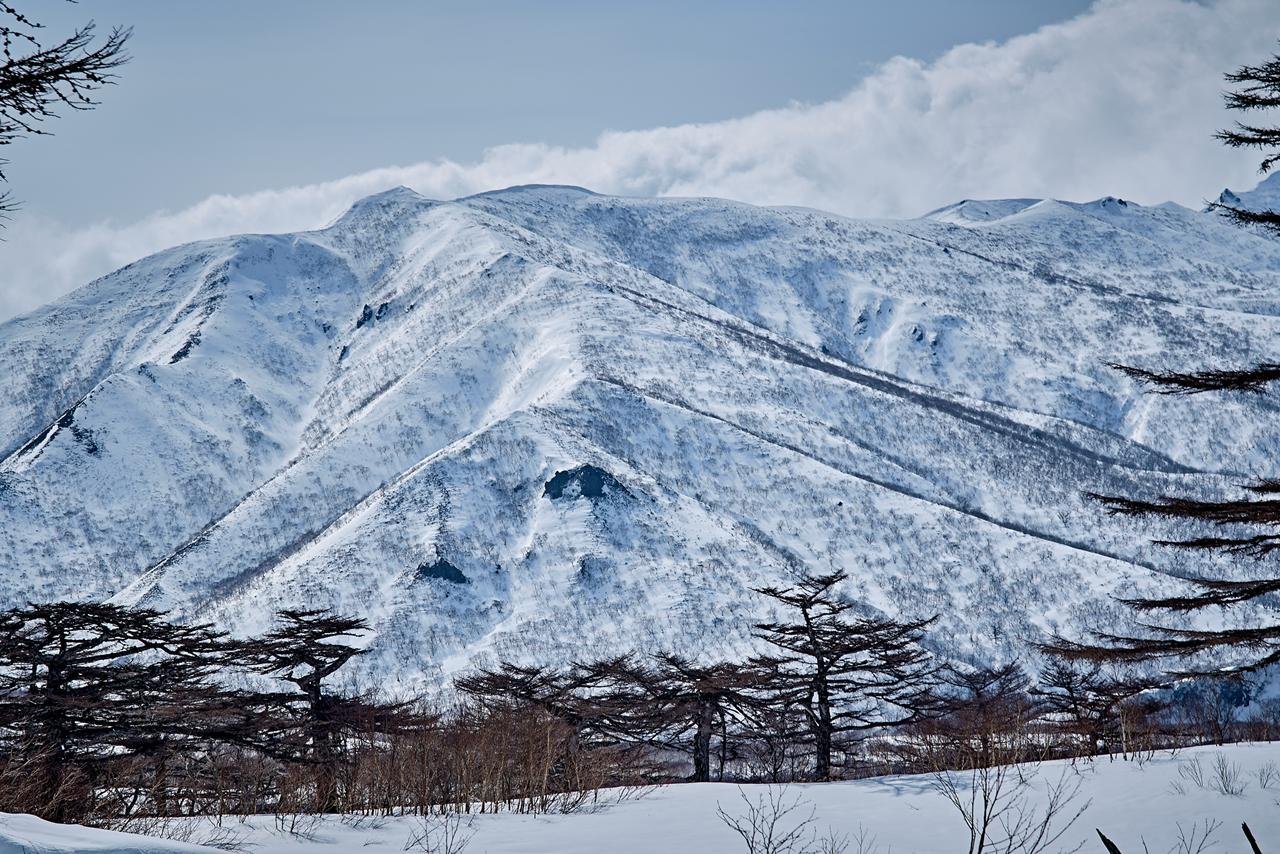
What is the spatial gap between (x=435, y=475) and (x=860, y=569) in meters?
65.2

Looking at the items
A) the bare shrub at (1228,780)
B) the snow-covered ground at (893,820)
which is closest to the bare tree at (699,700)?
the snow-covered ground at (893,820)

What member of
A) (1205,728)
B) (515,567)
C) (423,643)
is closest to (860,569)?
(515,567)

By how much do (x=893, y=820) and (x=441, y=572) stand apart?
135086mm

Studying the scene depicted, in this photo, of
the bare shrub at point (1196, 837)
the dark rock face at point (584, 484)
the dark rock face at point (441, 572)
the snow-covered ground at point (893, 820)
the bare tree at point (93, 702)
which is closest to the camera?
the bare shrub at point (1196, 837)


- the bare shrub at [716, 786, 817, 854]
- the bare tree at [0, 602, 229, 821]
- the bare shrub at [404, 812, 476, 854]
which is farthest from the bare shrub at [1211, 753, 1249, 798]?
the bare tree at [0, 602, 229, 821]

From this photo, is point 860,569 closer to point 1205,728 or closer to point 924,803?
point 1205,728

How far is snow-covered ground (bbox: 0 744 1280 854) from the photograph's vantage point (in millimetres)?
13414

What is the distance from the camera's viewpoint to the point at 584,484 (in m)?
160

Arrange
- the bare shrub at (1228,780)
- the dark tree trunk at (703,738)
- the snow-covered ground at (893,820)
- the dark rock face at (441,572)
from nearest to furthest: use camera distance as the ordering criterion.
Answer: the snow-covered ground at (893,820) → the bare shrub at (1228,780) → the dark tree trunk at (703,738) → the dark rock face at (441,572)

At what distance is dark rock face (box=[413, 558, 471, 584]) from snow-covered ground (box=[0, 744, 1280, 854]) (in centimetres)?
13109

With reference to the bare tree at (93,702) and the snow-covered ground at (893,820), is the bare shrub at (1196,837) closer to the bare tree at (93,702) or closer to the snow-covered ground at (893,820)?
the snow-covered ground at (893,820)

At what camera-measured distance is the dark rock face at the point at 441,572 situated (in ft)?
475

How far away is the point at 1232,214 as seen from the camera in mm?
15219

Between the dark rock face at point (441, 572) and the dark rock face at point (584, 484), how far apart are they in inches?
794
